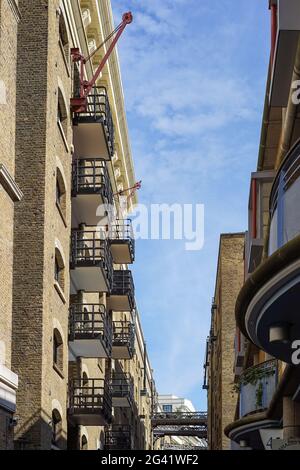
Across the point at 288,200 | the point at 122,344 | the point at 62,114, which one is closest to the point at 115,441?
the point at 122,344

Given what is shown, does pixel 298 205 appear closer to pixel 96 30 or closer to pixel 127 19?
pixel 127 19

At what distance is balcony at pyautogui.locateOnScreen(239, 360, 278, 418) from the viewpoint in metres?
21.9

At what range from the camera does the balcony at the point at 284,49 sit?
56.3ft

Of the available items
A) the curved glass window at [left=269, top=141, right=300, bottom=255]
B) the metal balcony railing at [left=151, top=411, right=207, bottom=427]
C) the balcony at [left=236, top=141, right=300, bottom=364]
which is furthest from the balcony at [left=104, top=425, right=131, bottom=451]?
the metal balcony railing at [left=151, top=411, right=207, bottom=427]

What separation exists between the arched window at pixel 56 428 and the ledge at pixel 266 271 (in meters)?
15.8

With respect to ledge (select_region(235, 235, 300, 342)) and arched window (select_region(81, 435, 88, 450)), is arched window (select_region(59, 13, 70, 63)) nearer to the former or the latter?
arched window (select_region(81, 435, 88, 450))

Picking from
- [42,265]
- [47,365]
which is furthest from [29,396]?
[42,265]

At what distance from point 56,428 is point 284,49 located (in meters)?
15.6

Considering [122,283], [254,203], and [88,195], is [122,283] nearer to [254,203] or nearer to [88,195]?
[88,195]

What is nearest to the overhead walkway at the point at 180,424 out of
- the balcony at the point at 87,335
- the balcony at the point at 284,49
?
the balcony at the point at 87,335

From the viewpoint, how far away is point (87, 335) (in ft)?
106

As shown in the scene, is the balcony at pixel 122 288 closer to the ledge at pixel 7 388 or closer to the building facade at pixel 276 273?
the building facade at pixel 276 273

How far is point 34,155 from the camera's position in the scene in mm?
27688
